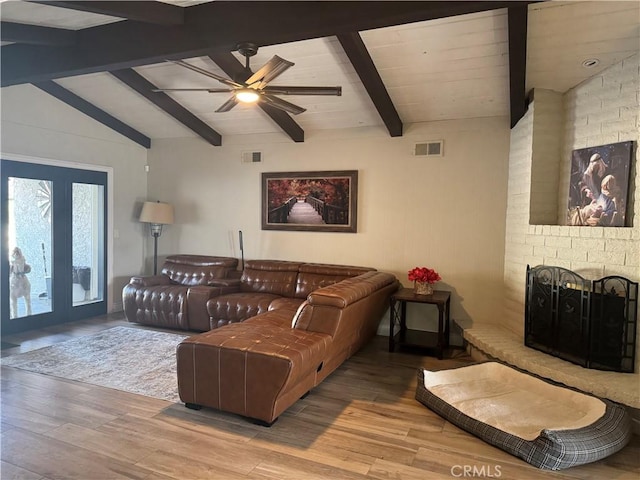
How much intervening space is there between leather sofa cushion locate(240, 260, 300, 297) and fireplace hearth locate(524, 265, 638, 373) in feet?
9.22

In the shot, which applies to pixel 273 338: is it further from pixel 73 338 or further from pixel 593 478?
pixel 73 338

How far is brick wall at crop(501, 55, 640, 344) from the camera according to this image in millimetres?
3301

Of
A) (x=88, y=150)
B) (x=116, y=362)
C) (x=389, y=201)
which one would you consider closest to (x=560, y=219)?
(x=389, y=201)

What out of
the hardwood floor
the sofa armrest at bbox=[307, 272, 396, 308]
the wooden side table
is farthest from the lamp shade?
the wooden side table

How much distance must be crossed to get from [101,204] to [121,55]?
2.92m

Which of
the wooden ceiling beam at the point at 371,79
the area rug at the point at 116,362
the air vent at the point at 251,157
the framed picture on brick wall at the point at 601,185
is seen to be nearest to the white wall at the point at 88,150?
the area rug at the point at 116,362

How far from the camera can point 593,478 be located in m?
2.42

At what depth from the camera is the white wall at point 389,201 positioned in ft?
15.9

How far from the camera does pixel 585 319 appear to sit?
3.38 meters

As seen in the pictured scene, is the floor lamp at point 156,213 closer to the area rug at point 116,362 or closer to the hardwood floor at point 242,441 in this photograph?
the area rug at point 116,362

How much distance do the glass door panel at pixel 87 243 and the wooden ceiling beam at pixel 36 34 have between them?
2273 millimetres

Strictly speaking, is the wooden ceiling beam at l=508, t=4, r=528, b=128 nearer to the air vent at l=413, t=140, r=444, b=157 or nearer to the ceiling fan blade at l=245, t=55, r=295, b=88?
the air vent at l=413, t=140, r=444, b=157

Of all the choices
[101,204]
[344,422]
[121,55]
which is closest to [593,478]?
[344,422]

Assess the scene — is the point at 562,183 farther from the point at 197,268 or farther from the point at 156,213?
the point at 156,213
